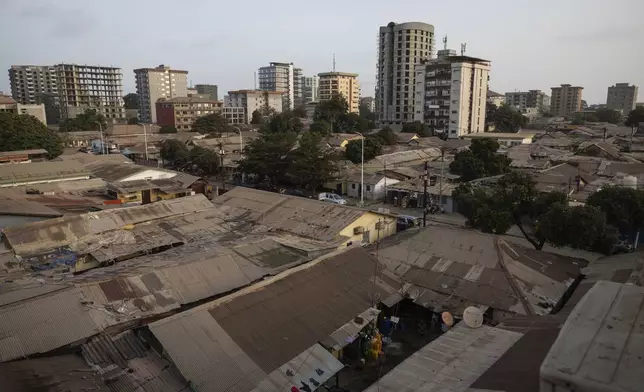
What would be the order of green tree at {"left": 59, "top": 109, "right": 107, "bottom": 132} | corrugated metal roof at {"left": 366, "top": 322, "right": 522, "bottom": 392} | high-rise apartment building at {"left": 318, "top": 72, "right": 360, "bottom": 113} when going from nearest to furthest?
corrugated metal roof at {"left": 366, "top": 322, "right": 522, "bottom": 392}, green tree at {"left": 59, "top": 109, "right": 107, "bottom": 132}, high-rise apartment building at {"left": 318, "top": 72, "right": 360, "bottom": 113}

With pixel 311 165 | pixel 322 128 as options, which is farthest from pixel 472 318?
pixel 322 128

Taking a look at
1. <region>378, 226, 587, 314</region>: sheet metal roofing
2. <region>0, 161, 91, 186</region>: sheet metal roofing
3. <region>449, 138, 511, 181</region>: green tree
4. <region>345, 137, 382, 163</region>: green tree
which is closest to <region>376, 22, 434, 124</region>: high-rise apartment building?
<region>345, 137, 382, 163</region>: green tree

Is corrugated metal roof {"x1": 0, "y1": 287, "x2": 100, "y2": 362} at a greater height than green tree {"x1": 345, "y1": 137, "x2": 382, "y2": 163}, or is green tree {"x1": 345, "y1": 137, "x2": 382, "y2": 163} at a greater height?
green tree {"x1": 345, "y1": 137, "x2": 382, "y2": 163}

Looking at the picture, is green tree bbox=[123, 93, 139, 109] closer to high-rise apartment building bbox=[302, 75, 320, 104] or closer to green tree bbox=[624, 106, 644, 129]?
high-rise apartment building bbox=[302, 75, 320, 104]

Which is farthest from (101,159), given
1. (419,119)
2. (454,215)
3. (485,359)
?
(419,119)

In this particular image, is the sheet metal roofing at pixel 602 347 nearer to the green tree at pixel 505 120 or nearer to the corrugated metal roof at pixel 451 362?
the corrugated metal roof at pixel 451 362

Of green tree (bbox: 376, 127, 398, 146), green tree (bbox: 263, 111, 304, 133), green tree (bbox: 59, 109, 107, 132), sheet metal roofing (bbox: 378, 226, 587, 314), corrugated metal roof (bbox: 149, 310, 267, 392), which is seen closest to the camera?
corrugated metal roof (bbox: 149, 310, 267, 392)
